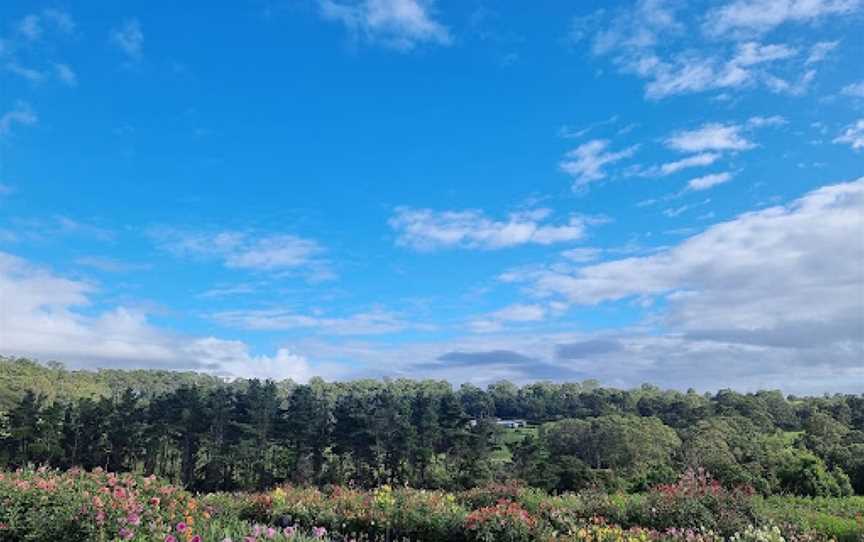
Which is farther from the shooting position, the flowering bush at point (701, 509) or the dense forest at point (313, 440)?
the dense forest at point (313, 440)

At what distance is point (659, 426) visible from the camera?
5062cm

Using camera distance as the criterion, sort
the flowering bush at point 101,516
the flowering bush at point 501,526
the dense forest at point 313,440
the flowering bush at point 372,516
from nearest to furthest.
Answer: the flowering bush at point 101,516
the flowering bush at point 372,516
the flowering bush at point 501,526
the dense forest at point 313,440

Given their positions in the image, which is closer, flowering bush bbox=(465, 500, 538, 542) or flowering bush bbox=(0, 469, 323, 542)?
flowering bush bbox=(0, 469, 323, 542)

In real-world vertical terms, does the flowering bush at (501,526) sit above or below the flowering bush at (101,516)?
below

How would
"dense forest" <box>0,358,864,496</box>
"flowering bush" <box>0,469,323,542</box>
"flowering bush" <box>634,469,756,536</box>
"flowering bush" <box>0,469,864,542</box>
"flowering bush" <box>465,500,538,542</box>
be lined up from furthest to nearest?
"dense forest" <box>0,358,864,496</box>
"flowering bush" <box>634,469,756,536</box>
"flowering bush" <box>465,500,538,542</box>
"flowering bush" <box>0,469,864,542</box>
"flowering bush" <box>0,469,323,542</box>

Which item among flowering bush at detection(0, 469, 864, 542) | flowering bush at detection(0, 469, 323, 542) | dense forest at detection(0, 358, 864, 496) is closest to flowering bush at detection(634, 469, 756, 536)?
flowering bush at detection(0, 469, 864, 542)

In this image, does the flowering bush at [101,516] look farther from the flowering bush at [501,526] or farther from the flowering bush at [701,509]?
the flowering bush at [701,509]

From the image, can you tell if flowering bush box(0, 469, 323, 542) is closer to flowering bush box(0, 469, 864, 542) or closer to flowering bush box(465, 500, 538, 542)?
flowering bush box(0, 469, 864, 542)

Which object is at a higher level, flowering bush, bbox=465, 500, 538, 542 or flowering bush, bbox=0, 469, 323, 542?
flowering bush, bbox=0, 469, 323, 542

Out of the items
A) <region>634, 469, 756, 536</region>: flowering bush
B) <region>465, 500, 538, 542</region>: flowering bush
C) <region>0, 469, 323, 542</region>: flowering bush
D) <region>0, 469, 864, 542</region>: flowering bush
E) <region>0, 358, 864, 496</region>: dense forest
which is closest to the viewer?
<region>0, 469, 323, 542</region>: flowering bush

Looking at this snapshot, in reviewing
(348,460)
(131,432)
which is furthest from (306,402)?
(131,432)

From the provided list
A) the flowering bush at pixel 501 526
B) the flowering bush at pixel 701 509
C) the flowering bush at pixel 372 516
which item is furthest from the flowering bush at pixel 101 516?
the flowering bush at pixel 701 509

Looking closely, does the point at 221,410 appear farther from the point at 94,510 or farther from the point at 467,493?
the point at 94,510

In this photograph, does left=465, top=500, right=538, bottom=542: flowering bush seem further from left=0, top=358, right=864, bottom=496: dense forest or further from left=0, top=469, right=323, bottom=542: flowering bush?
left=0, top=358, right=864, bottom=496: dense forest
